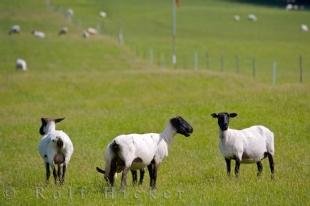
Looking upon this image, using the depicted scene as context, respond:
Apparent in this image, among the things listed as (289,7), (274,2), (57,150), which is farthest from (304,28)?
(57,150)

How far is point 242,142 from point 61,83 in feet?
89.2

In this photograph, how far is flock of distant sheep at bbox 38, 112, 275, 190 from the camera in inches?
701

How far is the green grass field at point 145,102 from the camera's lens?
59.9 ft

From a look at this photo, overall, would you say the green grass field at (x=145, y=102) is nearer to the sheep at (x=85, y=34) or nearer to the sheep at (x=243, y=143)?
the sheep at (x=243, y=143)

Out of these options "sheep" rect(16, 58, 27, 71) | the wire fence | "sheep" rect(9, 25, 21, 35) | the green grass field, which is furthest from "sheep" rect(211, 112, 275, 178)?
"sheep" rect(9, 25, 21, 35)

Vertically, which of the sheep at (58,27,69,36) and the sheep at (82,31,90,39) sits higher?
the sheep at (58,27,69,36)

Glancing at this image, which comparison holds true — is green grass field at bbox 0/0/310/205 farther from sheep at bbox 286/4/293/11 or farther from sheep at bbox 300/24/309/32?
sheep at bbox 286/4/293/11

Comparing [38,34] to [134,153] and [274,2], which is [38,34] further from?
[274,2]

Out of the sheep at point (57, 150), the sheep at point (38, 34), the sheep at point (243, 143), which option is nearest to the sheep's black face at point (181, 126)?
the sheep at point (243, 143)

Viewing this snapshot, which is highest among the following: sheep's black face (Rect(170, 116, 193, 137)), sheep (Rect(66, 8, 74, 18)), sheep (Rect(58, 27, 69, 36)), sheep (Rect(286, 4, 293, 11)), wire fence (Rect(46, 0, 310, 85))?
sheep (Rect(286, 4, 293, 11))

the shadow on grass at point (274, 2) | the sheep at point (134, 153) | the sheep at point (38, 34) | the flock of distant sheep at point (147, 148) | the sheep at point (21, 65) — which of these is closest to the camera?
the sheep at point (134, 153)

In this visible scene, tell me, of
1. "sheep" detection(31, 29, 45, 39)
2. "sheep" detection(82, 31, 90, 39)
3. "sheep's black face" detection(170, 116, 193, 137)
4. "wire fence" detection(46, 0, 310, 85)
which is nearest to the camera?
"sheep's black face" detection(170, 116, 193, 137)

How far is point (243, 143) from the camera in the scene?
2039 cm

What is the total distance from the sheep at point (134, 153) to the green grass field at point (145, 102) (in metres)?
0.57
